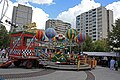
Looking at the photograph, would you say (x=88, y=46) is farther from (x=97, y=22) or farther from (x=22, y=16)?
(x=97, y=22)

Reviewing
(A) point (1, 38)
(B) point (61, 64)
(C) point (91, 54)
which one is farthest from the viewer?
(A) point (1, 38)

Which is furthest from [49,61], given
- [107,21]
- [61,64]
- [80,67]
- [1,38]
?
[107,21]

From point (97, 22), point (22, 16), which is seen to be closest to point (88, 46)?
point (22, 16)

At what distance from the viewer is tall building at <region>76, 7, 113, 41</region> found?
11250 cm

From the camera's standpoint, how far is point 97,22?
116000 millimetres

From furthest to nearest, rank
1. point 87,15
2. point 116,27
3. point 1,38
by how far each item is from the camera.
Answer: point 87,15
point 1,38
point 116,27

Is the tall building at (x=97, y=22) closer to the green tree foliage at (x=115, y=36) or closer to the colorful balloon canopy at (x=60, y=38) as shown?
the green tree foliage at (x=115, y=36)

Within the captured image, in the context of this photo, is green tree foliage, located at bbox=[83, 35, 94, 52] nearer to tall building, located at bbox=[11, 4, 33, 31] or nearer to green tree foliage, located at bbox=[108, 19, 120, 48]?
green tree foliage, located at bbox=[108, 19, 120, 48]

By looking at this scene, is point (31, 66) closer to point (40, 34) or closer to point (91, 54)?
point (40, 34)

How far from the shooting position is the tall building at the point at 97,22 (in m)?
112

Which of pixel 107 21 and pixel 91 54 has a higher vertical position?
pixel 107 21

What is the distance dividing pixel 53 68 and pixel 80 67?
285 centimetres

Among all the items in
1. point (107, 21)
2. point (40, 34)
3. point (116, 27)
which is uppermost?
point (107, 21)

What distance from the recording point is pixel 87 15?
127 metres
